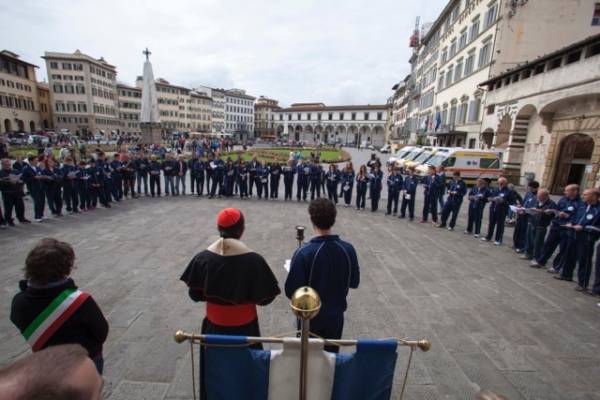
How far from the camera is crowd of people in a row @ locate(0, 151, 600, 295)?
6.20m

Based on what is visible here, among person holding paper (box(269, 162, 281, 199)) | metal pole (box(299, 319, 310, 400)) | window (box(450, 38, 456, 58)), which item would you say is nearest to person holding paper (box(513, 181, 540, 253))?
metal pole (box(299, 319, 310, 400))

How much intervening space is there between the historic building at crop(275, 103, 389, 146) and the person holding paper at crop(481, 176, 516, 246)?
270 ft

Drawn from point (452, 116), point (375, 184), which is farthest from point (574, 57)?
point (452, 116)

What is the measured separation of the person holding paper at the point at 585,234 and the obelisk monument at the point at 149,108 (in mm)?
24958

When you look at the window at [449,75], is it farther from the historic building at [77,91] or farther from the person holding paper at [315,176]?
the historic building at [77,91]

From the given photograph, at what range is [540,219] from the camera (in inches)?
281

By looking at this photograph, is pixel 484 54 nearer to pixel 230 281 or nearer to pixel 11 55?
pixel 230 281

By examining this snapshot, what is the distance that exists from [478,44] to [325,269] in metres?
31.0

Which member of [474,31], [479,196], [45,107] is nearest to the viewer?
[479,196]

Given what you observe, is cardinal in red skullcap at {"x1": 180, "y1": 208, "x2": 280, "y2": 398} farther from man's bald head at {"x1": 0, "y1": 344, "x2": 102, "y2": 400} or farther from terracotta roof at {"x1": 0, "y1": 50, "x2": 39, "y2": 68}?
terracotta roof at {"x1": 0, "y1": 50, "x2": 39, "y2": 68}

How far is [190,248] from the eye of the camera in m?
7.11

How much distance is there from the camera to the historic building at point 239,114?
310ft

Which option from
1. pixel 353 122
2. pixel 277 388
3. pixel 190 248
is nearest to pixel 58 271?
pixel 277 388

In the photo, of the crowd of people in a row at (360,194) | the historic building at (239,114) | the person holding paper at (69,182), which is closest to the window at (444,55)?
the crowd of people in a row at (360,194)
